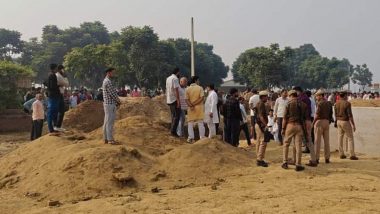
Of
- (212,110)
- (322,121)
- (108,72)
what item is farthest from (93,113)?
(322,121)

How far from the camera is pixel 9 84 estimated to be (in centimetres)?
2291

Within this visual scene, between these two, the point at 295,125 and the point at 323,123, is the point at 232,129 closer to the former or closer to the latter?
the point at 323,123

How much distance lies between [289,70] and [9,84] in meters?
54.9

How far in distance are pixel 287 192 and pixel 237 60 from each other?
71.2 metres

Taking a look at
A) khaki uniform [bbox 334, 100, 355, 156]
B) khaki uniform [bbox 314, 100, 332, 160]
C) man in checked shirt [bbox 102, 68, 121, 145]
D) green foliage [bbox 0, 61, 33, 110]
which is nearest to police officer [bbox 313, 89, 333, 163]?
khaki uniform [bbox 314, 100, 332, 160]

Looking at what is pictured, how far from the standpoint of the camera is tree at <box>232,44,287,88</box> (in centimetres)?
5366

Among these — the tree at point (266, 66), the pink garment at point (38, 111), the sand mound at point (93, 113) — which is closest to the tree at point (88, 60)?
the tree at point (266, 66)

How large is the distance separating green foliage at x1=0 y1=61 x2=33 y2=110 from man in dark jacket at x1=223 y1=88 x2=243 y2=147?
1387cm

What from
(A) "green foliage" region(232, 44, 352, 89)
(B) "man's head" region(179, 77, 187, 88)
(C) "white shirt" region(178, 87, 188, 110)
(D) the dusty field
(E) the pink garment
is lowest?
(D) the dusty field

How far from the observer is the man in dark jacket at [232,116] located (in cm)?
1174

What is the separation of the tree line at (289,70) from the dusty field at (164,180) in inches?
1738

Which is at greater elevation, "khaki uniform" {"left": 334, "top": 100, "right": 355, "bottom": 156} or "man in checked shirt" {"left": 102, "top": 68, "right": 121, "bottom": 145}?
"man in checked shirt" {"left": 102, "top": 68, "right": 121, "bottom": 145}

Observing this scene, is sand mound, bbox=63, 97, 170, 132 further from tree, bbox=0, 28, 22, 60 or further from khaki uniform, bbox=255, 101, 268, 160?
tree, bbox=0, 28, 22, 60

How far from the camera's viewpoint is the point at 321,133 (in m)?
10.9
